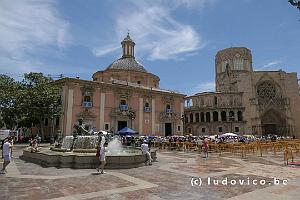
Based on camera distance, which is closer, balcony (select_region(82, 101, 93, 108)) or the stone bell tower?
balcony (select_region(82, 101, 93, 108))

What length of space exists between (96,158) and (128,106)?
25.3 meters

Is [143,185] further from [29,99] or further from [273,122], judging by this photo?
[273,122]

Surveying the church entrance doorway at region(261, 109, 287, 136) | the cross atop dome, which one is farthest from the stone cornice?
the church entrance doorway at region(261, 109, 287, 136)

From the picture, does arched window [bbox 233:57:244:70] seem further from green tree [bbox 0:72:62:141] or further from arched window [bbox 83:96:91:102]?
green tree [bbox 0:72:62:141]

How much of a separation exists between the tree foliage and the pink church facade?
1711 millimetres

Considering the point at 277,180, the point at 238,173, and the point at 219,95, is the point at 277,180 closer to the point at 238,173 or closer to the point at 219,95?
the point at 238,173

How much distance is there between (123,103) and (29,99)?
41.9 feet

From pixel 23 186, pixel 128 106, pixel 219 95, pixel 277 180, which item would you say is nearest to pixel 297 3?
pixel 277 180

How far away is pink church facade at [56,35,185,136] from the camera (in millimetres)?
32875

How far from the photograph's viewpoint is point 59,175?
10.1 m

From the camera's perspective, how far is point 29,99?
29.2m

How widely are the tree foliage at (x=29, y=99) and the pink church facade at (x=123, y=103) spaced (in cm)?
171

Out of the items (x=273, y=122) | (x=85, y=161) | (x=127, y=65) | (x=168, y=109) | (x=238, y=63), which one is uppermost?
(x=238, y=63)

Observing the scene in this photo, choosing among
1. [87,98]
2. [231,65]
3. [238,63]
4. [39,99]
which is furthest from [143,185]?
[238,63]
